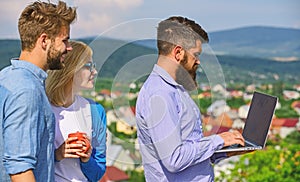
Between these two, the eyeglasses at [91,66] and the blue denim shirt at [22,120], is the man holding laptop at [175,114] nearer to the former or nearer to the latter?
the eyeglasses at [91,66]

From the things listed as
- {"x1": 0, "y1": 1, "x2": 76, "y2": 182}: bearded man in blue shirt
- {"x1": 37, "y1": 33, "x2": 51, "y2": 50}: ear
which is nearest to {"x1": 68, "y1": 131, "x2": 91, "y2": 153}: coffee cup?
{"x1": 0, "y1": 1, "x2": 76, "y2": 182}: bearded man in blue shirt

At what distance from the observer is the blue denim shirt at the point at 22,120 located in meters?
1.01

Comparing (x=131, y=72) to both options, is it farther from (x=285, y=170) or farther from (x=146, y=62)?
(x=285, y=170)

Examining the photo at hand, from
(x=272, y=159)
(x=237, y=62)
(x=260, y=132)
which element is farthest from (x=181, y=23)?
(x=237, y=62)

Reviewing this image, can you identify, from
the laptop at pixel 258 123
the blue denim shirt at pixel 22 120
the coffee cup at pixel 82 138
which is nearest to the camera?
the blue denim shirt at pixel 22 120

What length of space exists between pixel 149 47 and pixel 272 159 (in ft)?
7.37

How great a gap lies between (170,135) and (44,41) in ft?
1.16

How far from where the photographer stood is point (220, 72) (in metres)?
1.30

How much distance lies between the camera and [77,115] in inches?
51.3

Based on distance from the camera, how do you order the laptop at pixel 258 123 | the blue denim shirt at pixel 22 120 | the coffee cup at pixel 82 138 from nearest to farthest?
the blue denim shirt at pixel 22 120, the coffee cup at pixel 82 138, the laptop at pixel 258 123

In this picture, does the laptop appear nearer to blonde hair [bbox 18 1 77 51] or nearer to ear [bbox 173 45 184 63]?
ear [bbox 173 45 184 63]

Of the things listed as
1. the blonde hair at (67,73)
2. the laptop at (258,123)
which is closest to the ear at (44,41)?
the blonde hair at (67,73)

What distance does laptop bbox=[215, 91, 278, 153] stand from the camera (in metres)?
1.36

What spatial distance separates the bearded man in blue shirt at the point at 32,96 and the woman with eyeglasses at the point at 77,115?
0.12 m
